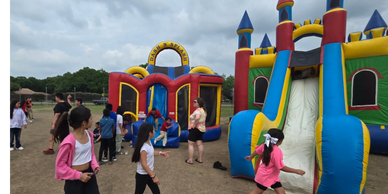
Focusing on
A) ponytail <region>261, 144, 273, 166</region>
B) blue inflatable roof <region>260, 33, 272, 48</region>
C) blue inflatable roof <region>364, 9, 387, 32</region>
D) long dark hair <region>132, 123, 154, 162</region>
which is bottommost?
ponytail <region>261, 144, 273, 166</region>

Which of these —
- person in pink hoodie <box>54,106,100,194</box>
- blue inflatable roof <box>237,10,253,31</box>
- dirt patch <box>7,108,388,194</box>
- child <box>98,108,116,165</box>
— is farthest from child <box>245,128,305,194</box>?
blue inflatable roof <box>237,10,253,31</box>

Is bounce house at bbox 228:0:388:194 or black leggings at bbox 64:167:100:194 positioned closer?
black leggings at bbox 64:167:100:194

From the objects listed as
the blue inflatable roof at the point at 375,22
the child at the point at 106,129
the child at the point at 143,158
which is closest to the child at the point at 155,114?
the child at the point at 106,129

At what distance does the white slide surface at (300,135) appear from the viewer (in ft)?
10.5

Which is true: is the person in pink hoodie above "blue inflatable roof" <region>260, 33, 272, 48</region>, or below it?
below

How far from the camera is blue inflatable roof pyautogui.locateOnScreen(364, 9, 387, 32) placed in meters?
5.65

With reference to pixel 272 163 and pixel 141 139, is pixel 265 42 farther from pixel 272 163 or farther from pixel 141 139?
pixel 141 139

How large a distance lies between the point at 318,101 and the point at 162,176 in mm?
4297

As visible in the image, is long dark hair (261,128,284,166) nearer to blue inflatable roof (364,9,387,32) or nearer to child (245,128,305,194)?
child (245,128,305,194)

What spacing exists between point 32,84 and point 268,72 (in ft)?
211

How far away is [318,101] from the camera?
16.5 feet

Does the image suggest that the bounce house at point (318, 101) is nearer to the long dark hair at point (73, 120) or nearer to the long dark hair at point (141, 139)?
the long dark hair at point (141, 139)

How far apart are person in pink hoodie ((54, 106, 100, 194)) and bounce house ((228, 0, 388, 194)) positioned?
7.74 ft

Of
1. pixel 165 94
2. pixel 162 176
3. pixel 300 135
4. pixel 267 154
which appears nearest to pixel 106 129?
pixel 162 176
